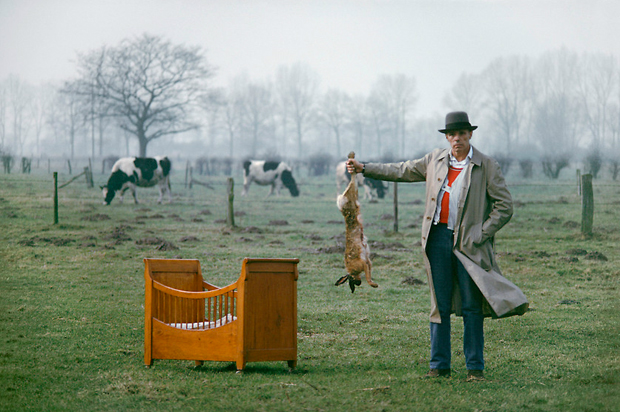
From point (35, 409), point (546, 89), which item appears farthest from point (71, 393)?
point (546, 89)

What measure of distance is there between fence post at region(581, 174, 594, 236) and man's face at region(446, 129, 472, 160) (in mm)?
11650

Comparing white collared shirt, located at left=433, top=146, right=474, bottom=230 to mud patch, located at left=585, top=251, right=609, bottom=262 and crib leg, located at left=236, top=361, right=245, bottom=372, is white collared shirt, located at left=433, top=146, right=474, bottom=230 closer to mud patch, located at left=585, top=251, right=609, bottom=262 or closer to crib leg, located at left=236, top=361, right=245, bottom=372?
crib leg, located at left=236, top=361, right=245, bottom=372

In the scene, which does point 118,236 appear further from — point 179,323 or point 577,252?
point 179,323

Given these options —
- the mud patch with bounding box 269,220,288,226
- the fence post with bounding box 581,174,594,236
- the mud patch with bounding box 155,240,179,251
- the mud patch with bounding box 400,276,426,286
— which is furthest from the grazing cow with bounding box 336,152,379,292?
the mud patch with bounding box 269,220,288,226

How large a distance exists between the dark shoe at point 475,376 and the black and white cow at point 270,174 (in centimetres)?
3182

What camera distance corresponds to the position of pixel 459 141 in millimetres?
5914

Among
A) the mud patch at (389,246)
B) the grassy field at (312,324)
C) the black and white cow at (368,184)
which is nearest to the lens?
the grassy field at (312,324)

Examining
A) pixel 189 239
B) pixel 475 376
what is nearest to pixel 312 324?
pixel 475 376

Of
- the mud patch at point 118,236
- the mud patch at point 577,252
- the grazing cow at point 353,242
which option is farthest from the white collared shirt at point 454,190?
the mud patch at point 118,236

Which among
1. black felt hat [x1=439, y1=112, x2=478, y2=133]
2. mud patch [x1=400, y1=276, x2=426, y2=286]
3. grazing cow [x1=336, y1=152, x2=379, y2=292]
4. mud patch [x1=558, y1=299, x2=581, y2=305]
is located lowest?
mud patch [x1=558, y1=299, x2=581, y2=305]

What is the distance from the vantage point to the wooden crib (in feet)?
19.0

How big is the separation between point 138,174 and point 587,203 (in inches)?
796

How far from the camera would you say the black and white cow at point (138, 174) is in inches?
1156

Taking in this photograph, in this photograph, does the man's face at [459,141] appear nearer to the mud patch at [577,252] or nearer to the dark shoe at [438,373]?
the dark shoe at [438,373]
